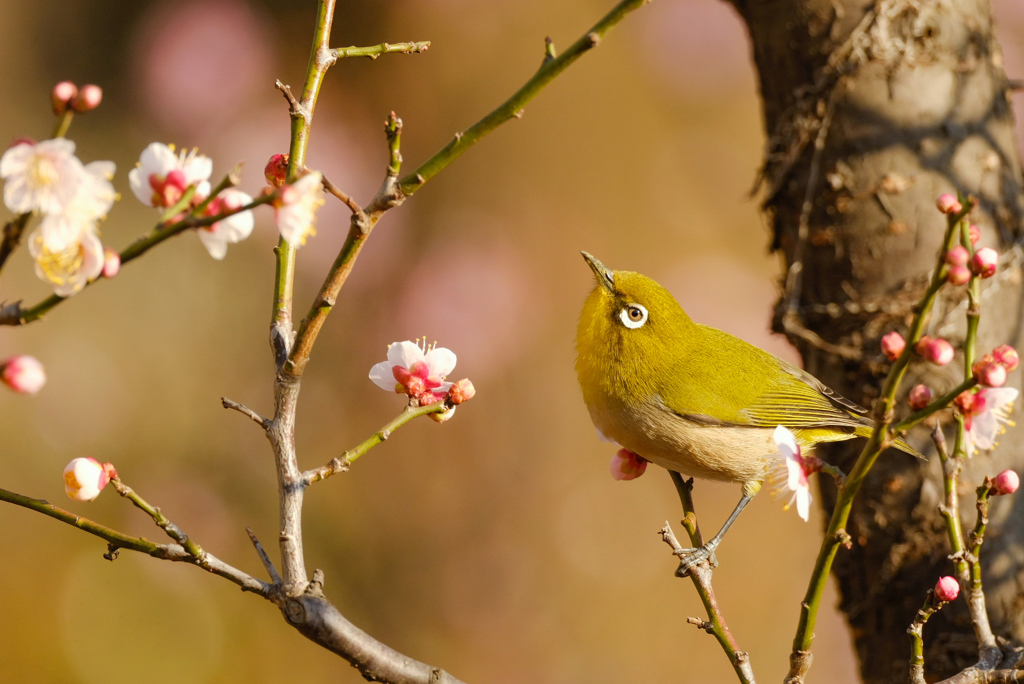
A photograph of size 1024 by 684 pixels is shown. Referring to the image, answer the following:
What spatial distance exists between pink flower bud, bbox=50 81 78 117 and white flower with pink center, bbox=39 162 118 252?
72 millimetres

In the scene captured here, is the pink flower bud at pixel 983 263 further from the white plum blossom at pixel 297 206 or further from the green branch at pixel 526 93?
the white plum blossom at pixel 297 206

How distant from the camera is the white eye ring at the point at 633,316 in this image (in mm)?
1885

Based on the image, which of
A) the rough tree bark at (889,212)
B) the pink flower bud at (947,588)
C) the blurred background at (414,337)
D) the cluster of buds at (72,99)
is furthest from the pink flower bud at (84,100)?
the blurred background at (414,337)

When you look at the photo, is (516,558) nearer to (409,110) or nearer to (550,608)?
(550,608)

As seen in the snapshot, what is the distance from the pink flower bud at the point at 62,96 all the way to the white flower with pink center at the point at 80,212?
0.07m

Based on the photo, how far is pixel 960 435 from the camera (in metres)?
1.07

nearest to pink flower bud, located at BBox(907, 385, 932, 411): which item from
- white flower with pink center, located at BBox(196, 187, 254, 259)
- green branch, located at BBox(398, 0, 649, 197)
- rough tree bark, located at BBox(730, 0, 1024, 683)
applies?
green branch, located at BBox(398, 0, 649, 197)

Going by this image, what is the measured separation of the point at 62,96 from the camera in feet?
2.53

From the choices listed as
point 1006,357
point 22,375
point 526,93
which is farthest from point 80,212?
point 1006,357

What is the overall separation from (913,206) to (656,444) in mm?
991

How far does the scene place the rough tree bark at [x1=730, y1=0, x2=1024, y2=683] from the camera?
199 centimetres

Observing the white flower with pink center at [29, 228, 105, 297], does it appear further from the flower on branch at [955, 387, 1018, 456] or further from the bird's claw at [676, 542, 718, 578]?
the flower on branch at [955, 387, 1018, 456]

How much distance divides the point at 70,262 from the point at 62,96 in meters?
0.16

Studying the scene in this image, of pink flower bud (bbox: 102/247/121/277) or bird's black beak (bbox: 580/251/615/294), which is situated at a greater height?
bird's black beak (bbox: 580/251/615/294)
